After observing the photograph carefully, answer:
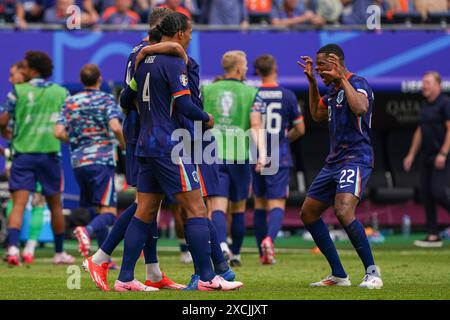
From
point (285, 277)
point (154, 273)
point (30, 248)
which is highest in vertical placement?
point (154, 273)

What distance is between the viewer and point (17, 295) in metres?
9.09

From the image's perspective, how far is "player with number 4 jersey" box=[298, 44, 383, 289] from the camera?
9.66 meters

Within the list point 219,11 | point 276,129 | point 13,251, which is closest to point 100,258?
point 13,251

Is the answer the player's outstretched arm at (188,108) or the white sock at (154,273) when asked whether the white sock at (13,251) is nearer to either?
the white sock at (154,273)

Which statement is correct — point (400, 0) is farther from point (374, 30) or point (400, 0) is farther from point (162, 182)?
point (162, 182)

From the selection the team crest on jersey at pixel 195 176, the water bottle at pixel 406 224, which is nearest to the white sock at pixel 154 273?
the team crest on jersey at pixel 195 176

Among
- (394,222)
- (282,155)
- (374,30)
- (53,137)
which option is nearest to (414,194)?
(394,222)

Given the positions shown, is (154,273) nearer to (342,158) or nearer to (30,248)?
(342,158)

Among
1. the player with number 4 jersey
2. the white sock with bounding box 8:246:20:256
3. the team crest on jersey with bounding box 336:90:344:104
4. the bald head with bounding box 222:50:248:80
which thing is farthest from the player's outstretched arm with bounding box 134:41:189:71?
the white sock with bounding box 8:246:20:256

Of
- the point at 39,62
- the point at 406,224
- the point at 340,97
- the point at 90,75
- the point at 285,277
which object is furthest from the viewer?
the point at 406,224

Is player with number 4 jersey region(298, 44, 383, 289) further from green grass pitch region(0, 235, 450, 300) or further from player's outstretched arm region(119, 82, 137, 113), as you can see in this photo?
player's outstretched arm region(119, 82, 137, 113)

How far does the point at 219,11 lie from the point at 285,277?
9.47 m

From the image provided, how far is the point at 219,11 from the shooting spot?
785 inches

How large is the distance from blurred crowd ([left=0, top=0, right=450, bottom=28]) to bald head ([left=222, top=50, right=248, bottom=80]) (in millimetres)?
5748
